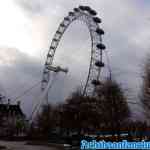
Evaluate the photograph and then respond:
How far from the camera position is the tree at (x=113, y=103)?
3869cm

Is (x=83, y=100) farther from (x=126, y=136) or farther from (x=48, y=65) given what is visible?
(x=126, y=136)

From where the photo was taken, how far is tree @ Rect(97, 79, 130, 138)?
38688 millimetres

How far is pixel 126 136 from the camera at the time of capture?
1328 inches

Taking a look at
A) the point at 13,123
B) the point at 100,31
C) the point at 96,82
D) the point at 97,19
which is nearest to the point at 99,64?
the point at 96,82

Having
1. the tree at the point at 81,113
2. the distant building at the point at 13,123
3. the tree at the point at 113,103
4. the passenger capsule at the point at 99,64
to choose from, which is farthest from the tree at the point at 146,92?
the distant building at the point at 13,123

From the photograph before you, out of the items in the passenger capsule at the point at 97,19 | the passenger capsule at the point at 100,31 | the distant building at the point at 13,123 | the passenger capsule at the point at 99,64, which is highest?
the passenger capsule at the point at 97,19

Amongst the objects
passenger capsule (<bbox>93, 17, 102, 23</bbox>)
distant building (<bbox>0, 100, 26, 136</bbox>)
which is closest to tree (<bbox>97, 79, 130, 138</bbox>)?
passenger capsule (<bbox>93, 17, 102, 23</bbox>)

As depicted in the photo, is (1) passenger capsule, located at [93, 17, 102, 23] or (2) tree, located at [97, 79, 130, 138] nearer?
(2) tree, located at [97, 79, 130, 138]

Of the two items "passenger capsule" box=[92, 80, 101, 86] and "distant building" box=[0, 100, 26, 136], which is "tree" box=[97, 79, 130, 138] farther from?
"distant building" box=[0, 100, 26, 136]

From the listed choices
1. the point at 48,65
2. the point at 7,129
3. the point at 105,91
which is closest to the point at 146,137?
the point at 105,91

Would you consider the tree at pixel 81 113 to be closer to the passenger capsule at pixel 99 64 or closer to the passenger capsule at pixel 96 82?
the passenger capsule at pixel 96 82

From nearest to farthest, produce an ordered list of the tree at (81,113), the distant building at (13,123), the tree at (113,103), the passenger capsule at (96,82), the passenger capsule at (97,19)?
1. the tree at (113,103)
2. the passenger capsule at (96,82)
3. the tree at (81,113)
4. the passenger capsule at (97,19)
5. the distant building at (13,123)

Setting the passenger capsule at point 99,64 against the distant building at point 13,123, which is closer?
the passenger capsule at point 99,64

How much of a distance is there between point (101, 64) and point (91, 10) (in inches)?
398
